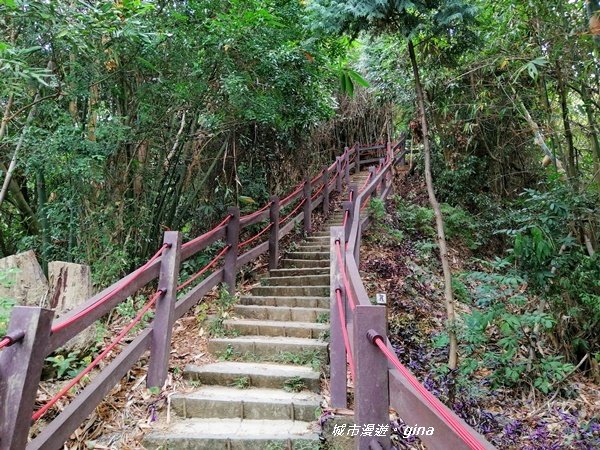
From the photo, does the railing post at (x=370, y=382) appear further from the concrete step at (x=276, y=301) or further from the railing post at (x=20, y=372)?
the concrete step at (x=276, y=301)

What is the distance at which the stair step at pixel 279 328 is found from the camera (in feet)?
13.2

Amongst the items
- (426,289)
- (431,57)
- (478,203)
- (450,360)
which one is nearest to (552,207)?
(450,360)

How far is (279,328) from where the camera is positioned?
4.12 meters

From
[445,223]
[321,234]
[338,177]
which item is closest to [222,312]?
[321,234]

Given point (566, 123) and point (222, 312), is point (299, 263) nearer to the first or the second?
point (222, 312)

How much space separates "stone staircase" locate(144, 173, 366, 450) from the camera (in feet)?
8.80

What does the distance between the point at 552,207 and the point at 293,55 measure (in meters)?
3.41

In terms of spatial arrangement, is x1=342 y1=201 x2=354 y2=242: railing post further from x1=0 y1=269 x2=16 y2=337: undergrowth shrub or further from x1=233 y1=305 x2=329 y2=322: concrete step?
x1=0 y1=269 x2=16 y2=337: undergrowth shrub

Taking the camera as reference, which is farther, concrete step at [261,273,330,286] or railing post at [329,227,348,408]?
concrete step at [261,273,330,286]

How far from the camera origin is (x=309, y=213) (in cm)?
748

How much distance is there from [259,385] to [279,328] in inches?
32.5

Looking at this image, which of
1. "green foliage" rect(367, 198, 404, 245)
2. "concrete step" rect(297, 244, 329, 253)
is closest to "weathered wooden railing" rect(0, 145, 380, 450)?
"concrete step" rect(297, 244, 329, 253)

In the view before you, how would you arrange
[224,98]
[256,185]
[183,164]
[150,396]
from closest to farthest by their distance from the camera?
[150,396] < [224,98] < [183,164] < [256,185]

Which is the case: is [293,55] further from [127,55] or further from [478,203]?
[478,203]
